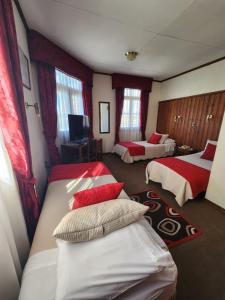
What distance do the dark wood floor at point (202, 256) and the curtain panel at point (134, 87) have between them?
3086mm

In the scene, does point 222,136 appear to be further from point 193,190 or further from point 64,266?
point 64,266

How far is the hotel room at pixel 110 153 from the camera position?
700 millimetres

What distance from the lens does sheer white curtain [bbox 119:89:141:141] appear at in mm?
4582

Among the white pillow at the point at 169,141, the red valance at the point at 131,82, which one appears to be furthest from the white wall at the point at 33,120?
the white pillow at the point at 169,141

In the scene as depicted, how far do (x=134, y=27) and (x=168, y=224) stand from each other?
2.90m

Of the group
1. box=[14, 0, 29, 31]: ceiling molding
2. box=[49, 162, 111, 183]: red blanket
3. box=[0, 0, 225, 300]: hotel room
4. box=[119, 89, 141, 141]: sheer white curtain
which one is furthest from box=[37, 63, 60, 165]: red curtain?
box=[119, 89, 141, 141]: sheer white curtain

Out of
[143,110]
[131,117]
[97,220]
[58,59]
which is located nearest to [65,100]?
[58,59]

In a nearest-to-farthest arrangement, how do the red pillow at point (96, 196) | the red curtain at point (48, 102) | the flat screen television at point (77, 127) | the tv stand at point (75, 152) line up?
the red pillow at point (96, 196) < the red curtain at point (48, 102) < the tv stand at point (75, 152) < the flat screen television at point (77, 127)

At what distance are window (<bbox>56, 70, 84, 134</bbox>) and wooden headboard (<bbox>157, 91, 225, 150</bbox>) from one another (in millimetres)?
2993

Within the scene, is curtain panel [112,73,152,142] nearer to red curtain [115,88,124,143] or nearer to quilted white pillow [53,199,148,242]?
red curtain [115,88,124,143]

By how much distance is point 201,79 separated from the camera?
136 inches

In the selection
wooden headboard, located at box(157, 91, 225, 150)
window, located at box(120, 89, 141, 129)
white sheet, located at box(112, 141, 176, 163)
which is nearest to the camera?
wooden headboard, located at box(157, 91, 225, 150)

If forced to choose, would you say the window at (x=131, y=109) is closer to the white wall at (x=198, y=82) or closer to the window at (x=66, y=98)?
the white wall at (x=198, y=82)

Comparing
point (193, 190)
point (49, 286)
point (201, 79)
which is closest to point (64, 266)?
point (49, 286)
